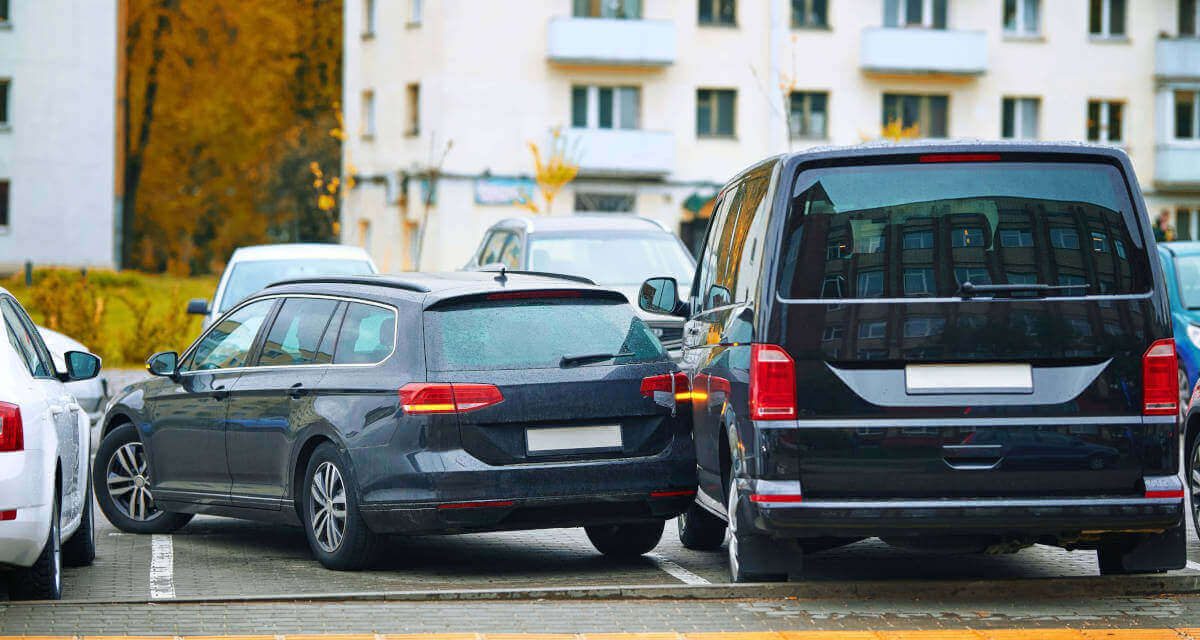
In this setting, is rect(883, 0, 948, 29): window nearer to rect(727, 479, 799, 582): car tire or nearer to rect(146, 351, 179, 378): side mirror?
rect(146, 351, 179, 378): side mirror

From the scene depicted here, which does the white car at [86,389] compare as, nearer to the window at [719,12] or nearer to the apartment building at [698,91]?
the apartment building at [698,91]

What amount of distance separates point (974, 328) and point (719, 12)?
44746 mm

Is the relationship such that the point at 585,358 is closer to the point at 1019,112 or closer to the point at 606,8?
the point at 606,8

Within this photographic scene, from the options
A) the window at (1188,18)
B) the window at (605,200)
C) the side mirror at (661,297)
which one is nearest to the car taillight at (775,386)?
the side mirror at (661,297)

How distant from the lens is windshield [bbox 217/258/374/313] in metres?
19.6

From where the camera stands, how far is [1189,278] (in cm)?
1767

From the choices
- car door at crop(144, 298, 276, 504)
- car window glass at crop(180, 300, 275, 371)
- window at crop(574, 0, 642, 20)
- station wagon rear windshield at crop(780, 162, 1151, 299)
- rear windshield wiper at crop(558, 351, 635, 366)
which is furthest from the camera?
window at crop(574, 0, 642, 20)

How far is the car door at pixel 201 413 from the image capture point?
10.5 m

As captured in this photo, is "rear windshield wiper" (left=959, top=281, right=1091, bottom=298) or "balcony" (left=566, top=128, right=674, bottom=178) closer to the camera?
"rear windshield wiper" (left=959, top=281, right=1091, bottom=298)

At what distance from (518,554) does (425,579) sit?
3.83 ft

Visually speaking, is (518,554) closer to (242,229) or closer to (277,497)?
(277,497)

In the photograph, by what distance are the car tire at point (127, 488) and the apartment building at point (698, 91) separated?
123 ft

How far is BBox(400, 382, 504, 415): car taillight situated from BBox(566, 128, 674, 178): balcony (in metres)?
41.8

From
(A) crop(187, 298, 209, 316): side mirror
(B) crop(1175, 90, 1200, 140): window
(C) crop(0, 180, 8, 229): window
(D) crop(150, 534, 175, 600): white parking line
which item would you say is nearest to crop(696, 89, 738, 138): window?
(B) crop(1175, 90, 1200, 140): window
